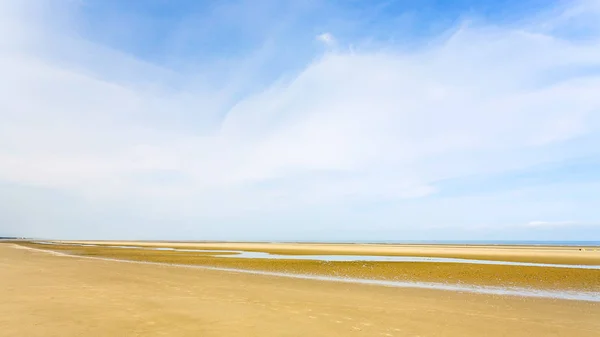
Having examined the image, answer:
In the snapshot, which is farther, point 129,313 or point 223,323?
point 129,313

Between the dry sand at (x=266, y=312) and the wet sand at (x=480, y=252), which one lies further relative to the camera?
the wet sand at (x=480, y=252)

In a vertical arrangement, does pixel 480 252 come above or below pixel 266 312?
below

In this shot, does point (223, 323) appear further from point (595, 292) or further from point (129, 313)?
point (595, 292)

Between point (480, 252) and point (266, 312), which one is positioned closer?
point (266, 312)

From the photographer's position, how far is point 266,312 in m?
10.9

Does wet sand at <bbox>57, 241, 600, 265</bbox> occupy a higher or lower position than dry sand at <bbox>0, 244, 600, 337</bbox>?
lower

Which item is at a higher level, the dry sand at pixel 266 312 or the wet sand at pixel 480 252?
the dry sand at pixel 266 312

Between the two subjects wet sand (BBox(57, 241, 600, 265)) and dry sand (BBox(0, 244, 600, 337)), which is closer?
dry sand (BBox(0, 244, 600, 337))

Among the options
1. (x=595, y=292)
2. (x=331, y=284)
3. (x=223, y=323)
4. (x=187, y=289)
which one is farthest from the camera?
(x=331, y=284)

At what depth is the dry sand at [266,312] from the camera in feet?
28.9

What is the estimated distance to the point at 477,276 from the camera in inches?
886

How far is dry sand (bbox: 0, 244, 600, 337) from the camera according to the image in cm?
882

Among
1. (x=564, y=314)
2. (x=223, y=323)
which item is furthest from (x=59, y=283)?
(x=564, y=314)

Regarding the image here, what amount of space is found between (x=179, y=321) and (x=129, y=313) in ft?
6.17
